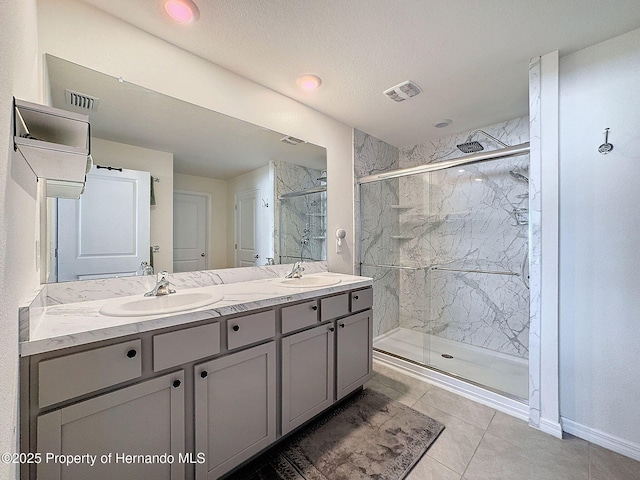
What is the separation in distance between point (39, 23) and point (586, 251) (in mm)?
3114

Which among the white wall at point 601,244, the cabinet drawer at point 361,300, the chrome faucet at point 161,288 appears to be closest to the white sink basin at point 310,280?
the cabinet drawer at point 361,300

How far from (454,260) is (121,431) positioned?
300 centimetres

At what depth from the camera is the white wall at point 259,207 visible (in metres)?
1.88

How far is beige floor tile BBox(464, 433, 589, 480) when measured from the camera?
1385mm

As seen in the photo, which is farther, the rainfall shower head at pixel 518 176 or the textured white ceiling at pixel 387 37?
the rainfall shower head at pixel 518 176

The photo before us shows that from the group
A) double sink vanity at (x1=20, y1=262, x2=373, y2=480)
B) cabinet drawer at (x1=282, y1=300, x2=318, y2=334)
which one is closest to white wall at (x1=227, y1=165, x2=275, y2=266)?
double sink vanity at (x1=20, y1=262, x2=373, y2=480)

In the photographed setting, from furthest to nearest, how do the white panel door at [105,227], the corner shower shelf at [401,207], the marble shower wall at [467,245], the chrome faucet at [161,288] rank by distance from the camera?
the corner shower shelf at [401,207] → the marble shower wall at [467,245] → the chrome faucet at [161,288] → the white panel door at [105,227]

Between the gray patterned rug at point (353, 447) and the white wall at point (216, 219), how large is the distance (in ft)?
3.92

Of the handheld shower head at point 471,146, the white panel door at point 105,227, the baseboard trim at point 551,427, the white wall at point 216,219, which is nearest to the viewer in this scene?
the white panel door at point 105,227

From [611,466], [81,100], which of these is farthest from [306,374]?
[81,100]

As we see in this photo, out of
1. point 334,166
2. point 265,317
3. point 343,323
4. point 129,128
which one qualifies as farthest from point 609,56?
point 129,128

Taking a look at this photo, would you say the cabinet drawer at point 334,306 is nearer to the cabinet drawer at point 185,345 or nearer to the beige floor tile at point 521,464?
the cabinet drawer at point 185,345

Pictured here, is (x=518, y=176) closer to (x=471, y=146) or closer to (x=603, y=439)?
(x=471, y=146)

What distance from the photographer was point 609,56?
1.57 metres
